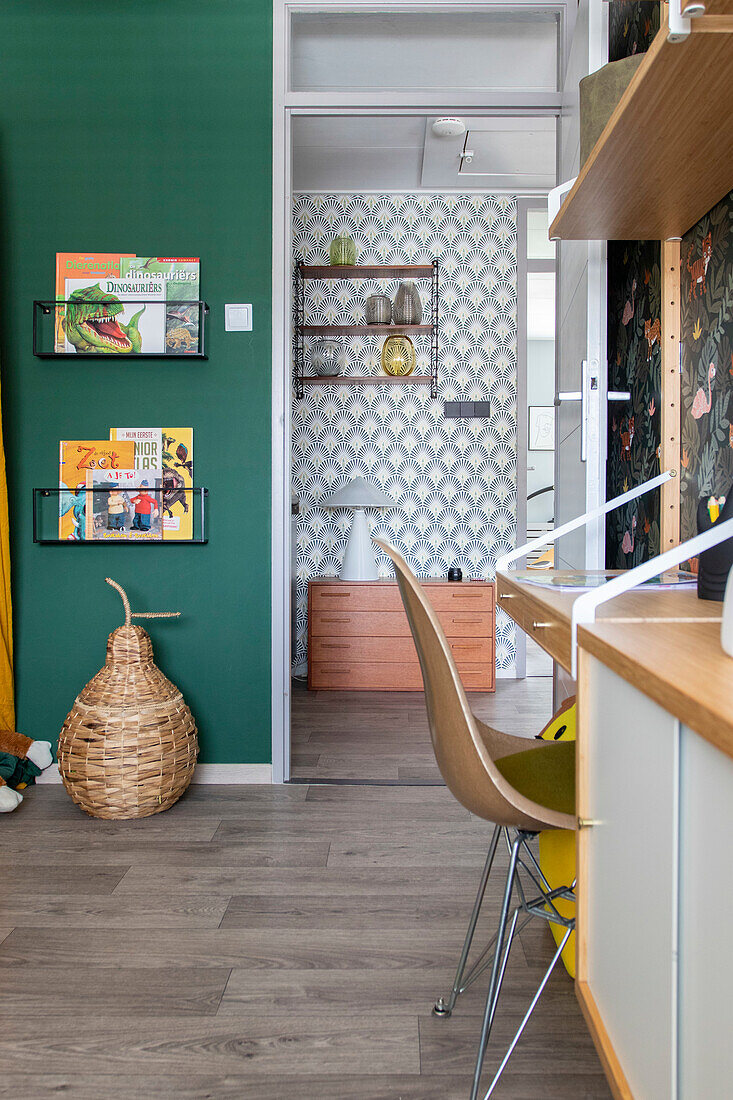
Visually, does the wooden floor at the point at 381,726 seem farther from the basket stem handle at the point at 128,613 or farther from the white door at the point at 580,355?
the white door at the point at 580,355

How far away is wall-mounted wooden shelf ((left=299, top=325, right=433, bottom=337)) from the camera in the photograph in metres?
4.58

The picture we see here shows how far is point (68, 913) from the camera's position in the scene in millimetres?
1829

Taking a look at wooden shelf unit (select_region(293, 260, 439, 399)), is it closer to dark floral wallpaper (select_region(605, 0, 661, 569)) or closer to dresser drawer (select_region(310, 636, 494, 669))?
dresser drawer (select_region(310, 636, 494, 669))

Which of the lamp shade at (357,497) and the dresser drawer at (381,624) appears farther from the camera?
the lamp shade at (357,497)

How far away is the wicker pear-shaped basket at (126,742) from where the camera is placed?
94.1 inches

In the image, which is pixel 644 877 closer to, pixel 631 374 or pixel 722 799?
pixel 722 799

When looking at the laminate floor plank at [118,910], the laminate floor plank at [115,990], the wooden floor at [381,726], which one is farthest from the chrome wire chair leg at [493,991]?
the wooden floor at [381,726]

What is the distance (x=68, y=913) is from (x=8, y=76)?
2.65m

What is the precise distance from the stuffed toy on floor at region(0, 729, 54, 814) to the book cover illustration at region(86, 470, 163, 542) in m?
0.73

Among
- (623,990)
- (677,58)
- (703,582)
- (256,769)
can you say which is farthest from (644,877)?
(256,769)

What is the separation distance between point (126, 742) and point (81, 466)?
0.98m

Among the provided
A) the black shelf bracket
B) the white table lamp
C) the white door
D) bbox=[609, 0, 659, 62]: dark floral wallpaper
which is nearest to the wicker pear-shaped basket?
the black shelf bracket

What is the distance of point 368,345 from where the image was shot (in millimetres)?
4727

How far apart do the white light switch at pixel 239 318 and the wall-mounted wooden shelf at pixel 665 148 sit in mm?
1238
